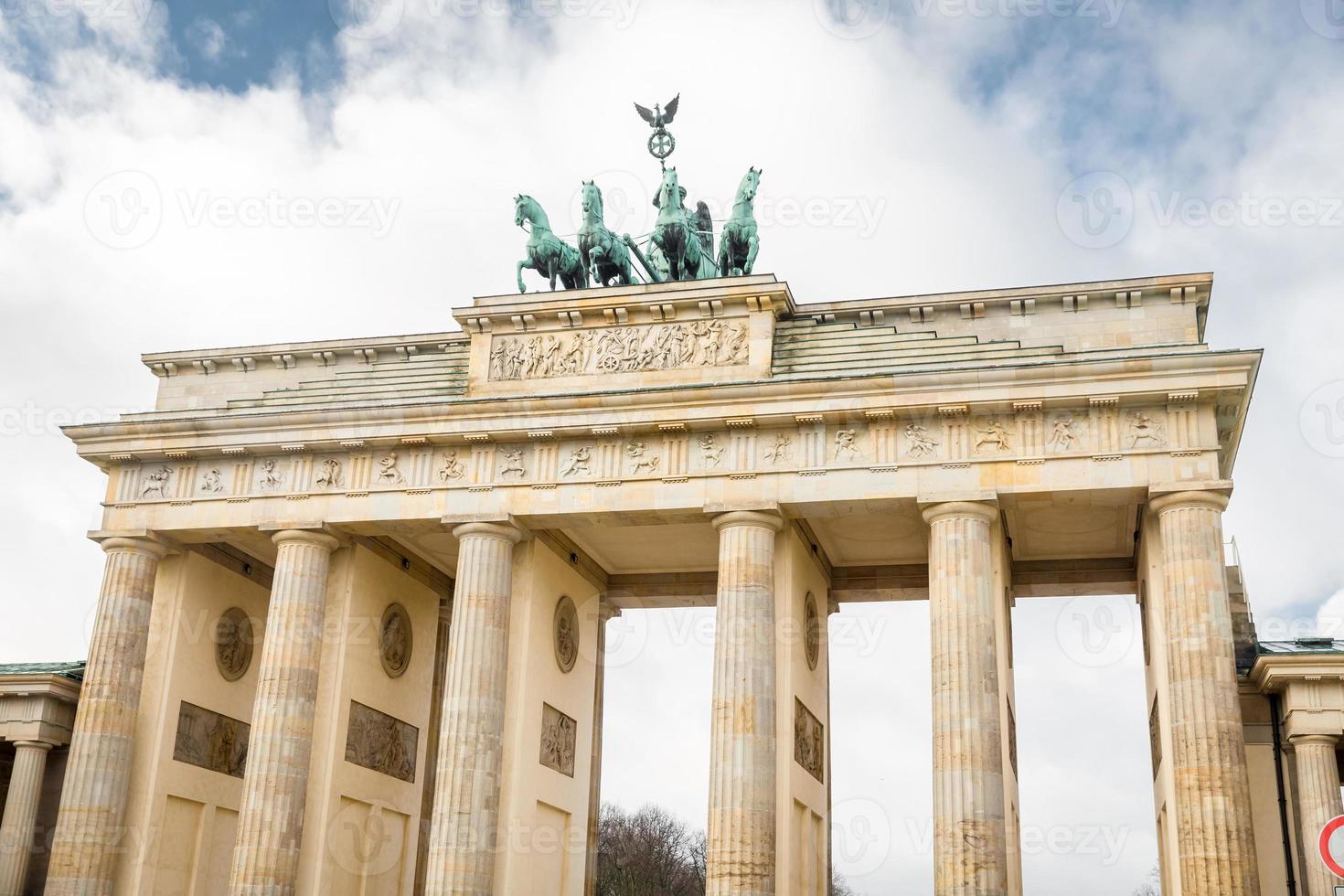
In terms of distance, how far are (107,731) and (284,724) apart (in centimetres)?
416

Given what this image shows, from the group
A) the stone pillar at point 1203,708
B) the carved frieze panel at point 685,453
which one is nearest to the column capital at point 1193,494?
the stone pillar at point 1203,708

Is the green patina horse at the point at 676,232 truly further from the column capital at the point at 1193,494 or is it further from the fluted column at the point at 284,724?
the column capital at the point at 1193,494

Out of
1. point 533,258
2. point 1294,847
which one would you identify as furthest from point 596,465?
point 1294,847

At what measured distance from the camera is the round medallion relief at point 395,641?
31969 millimetres

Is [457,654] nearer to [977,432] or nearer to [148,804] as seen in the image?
[148,804]

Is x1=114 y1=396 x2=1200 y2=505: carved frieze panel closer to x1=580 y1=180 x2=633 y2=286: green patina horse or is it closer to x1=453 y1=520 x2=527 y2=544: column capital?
x1=453 y1=520 x2=527 y2=544: column capital

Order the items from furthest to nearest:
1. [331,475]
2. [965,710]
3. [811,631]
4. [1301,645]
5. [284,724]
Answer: [811,631]
[331,475]
[1301,645]
[284,724]
[965,710]

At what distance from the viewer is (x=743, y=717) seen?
25969 mm

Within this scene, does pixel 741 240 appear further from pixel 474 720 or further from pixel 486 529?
pixel 474 720

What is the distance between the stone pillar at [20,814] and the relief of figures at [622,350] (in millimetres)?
14143

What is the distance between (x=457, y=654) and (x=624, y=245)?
402 inches

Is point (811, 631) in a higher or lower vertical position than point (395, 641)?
higher

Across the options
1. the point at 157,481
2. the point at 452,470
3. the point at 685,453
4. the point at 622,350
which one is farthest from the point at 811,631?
the point at 157,481

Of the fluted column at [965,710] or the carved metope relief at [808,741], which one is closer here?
the fluted column at [965,710]
